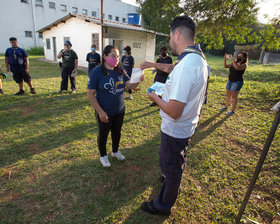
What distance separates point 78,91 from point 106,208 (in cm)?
625

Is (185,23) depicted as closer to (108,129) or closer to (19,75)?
(108,129)

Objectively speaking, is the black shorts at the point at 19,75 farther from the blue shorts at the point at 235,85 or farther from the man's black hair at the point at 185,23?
the blue shorts at the point at 235,85

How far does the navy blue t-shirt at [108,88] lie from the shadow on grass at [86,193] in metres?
1.16

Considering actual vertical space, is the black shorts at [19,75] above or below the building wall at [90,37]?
below

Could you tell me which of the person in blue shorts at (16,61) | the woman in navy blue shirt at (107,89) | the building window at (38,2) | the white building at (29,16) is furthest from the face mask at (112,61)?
the building window at (38,2)

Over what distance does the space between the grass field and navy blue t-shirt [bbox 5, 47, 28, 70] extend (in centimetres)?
172

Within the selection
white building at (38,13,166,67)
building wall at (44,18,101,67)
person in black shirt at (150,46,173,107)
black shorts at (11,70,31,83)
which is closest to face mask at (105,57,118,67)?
person in black shirt at (150,46,173,107)

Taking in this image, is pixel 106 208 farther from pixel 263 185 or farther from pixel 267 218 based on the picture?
pixel 263 185

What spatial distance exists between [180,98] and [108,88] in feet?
4.75

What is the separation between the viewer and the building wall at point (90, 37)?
13766mm

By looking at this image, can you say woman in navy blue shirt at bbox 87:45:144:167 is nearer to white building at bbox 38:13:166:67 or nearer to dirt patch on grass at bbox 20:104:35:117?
dirt patch on grass at bbox 20:104:35:117

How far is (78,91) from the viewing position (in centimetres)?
771

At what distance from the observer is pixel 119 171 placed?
3.08m

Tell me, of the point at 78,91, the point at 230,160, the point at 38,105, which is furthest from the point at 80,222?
the point at 78,91
